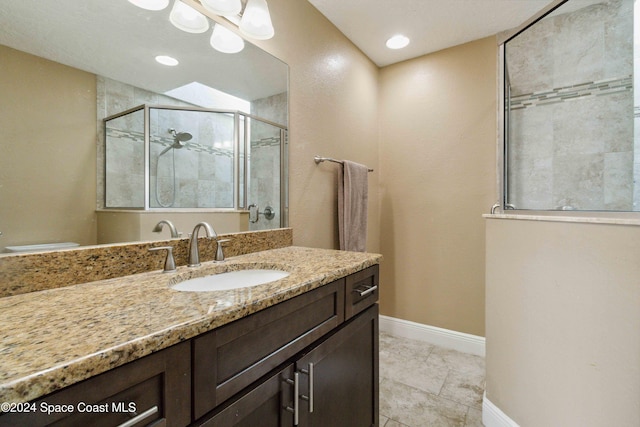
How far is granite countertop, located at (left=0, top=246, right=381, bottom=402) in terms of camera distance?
390 mm

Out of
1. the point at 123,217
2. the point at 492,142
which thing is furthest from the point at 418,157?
the point at 123,217

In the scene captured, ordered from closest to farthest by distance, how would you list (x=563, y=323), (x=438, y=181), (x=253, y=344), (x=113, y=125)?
(x=253, y=344) < (x=113, y=125) < (x=563, y=323) < (x=438, y=181)

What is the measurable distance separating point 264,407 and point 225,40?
141 cm

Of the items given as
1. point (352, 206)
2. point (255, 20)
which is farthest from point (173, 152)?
point (352, 206)

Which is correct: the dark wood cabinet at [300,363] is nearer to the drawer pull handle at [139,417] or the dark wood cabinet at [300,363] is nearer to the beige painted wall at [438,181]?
the drawer pull handle at [139,417]

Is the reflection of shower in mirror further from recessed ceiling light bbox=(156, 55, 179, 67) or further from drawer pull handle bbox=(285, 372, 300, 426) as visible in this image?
drawer pull handle bbox=(285, 372, 300, 426)

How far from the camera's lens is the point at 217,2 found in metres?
1.11

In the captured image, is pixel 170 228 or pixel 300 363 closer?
pixel 300 363

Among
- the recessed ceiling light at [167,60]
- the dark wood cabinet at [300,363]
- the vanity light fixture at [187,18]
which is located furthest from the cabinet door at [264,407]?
the vanity light fixture at [187,18]

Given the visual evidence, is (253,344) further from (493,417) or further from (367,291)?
(493,417)

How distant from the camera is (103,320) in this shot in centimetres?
55

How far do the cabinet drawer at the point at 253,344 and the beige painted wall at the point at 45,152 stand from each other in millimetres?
613

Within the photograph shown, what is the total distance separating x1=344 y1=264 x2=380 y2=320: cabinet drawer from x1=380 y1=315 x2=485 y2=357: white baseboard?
1314 mm

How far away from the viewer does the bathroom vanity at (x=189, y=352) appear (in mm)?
409
